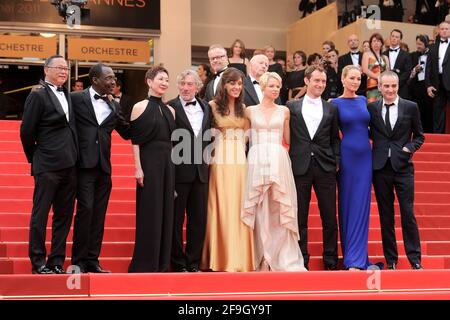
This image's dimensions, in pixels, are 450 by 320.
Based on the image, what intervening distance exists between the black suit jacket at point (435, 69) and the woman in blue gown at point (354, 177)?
15.4ft

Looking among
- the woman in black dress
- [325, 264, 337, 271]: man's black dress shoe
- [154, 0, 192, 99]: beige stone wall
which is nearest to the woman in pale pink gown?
[325, 264, 337, 271]: man's black dress shoe

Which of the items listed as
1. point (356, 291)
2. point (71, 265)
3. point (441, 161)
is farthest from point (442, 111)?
point (71, 265)

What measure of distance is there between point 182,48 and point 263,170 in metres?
9.16

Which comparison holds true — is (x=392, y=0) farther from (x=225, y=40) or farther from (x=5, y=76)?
(x=5, y=76)

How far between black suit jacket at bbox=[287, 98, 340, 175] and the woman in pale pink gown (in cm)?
12

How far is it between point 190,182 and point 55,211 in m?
1.19

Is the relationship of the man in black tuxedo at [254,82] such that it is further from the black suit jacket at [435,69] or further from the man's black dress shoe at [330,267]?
the black suit jacket at [435,69]

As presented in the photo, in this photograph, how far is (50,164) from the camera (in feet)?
21.0

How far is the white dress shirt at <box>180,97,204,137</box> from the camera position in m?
7.04

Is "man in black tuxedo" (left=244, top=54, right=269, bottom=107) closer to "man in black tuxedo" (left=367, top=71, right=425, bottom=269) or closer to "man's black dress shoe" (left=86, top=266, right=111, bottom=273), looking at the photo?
"man in black tuxedo" (left=367, top=71, right=425, bottom=269)

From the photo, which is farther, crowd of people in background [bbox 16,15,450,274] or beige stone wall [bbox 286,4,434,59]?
beige stone wall [bbox 286,4,434,59]

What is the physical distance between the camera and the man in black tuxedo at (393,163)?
7191 millimetres

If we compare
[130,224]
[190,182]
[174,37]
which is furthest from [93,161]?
[174,37]

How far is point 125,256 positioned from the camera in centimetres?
740
